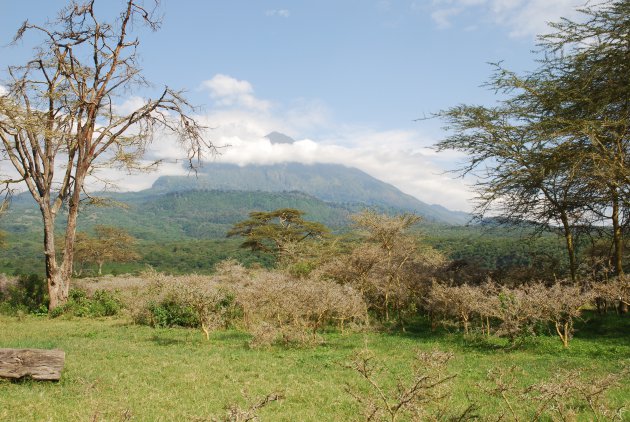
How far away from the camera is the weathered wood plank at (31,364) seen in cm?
799

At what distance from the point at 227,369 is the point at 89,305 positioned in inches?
594

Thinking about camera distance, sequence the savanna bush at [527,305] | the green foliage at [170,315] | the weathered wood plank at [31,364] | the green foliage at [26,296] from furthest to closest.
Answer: the green foliage at [26,296] → the green foliage at [170,315] → the savanna bush at [527,305] → the weathered wood plank at [31,364]

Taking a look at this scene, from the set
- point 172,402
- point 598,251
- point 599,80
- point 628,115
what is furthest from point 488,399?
point 598,251

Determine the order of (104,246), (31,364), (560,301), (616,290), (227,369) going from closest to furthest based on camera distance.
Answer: (31,364) → (227,369) → (560,301) → (616,290) → (104,246)

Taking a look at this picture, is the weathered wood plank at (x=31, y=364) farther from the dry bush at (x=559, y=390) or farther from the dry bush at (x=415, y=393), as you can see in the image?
the dry bush at (x=559, y=390)

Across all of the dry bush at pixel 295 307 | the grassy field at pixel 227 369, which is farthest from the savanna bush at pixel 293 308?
the grassy field at pixel 227 369

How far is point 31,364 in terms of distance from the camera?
8.13 metres

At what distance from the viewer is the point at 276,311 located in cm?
1620

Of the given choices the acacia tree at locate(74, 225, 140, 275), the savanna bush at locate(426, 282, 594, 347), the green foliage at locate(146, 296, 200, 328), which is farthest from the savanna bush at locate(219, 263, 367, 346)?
the acacia tree at locate(74, 225, 140, 275)

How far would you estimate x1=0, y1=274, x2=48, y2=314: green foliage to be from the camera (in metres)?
20.8

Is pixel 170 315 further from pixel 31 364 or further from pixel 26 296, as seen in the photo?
pixel 31 364

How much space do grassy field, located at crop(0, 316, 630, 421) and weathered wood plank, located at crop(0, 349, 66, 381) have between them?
173mm

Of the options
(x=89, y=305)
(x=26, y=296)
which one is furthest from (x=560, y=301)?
(x=26, y=296)

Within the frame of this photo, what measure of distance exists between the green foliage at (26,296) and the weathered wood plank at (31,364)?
48.9 ft
